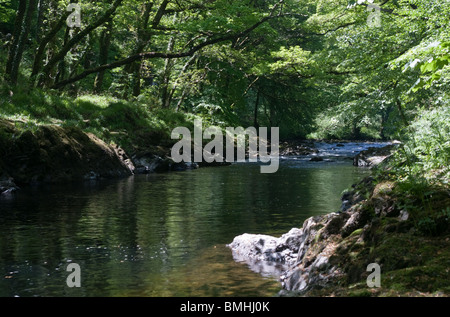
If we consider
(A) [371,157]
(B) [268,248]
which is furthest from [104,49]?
(B) [268,248]

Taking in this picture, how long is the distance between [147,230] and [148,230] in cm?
2

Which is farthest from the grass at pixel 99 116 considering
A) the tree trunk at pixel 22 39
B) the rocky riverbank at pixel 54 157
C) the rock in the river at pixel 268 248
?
the rock in the river at pixel 268 248

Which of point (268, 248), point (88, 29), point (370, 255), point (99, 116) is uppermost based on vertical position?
point (88, 29)

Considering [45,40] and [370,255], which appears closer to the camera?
[370,255]

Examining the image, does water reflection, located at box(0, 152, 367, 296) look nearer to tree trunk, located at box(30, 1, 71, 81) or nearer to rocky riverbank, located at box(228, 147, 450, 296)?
rocky riverbank, located at box(228, 147, 450, 296)

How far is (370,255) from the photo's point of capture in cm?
485

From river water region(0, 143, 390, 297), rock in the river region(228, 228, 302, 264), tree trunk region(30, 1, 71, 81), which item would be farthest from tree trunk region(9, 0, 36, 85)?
rock in the river region(228, 228, 302, 264)

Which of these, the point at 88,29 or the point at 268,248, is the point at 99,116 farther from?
the point at 268,248

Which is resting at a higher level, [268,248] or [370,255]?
[370,255]

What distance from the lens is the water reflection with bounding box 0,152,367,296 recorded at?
5941mm

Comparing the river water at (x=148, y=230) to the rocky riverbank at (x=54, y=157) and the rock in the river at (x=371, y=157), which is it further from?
the rock in the river at (x=371, y=157)

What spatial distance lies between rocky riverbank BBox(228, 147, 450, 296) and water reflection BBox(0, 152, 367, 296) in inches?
23.2
